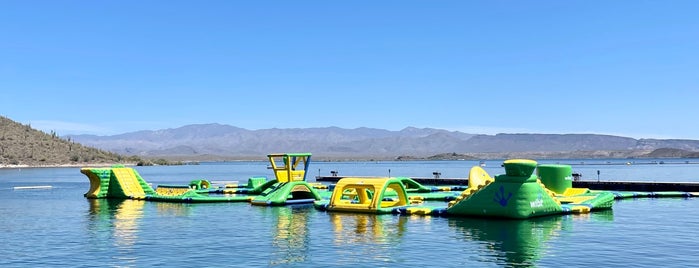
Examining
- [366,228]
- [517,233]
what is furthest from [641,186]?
[366,228]

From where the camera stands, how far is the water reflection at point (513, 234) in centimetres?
2506

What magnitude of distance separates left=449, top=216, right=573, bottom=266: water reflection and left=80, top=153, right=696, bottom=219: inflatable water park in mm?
918

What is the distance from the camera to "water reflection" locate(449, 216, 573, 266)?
25.1 metres

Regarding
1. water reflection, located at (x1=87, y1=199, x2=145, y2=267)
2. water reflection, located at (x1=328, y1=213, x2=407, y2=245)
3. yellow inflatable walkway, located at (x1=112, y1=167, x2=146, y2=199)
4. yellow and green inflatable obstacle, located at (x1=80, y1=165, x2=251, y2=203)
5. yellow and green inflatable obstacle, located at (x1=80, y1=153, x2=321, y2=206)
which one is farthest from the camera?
yellow inflatable walkway, located at (x1=112, y1=167, x2=146, y2=199)

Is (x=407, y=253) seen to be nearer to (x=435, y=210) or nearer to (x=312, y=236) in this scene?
(x=312, y=236)

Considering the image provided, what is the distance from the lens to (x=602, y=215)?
130ft

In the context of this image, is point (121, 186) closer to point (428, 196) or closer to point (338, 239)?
point (428, 196)

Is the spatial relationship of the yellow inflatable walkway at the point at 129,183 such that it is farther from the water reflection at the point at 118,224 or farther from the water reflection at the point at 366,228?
the water reflection at the point at 366,228

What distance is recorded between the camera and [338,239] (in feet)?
97.9

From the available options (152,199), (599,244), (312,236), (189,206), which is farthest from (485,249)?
(152,199)

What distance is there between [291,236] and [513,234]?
359 inches

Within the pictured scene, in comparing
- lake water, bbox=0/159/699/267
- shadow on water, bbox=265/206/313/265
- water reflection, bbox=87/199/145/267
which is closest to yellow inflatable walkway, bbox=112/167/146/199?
water reflection, bbox=87/199/145/267

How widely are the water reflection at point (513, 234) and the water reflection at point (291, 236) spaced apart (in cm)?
655

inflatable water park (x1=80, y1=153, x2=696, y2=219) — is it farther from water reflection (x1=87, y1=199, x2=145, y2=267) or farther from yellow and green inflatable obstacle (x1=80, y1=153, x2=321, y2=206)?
water reflection (x1=87, y1=199, x2=145, y2=267)
